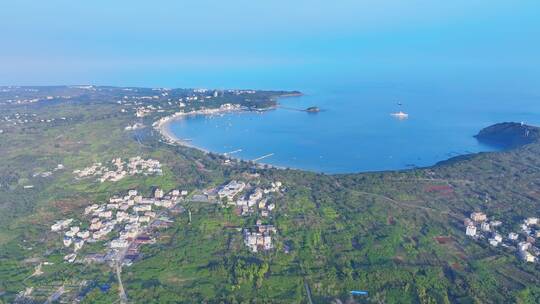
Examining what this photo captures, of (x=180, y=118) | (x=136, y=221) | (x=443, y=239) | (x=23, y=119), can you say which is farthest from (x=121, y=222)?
(x=23, y=119)

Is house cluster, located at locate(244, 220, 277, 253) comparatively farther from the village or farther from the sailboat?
the sailboat

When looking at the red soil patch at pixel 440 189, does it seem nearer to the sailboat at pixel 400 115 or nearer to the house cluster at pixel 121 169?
the house cluster at pixel 121 169

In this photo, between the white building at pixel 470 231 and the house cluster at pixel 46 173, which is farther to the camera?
the house cluster at pixel 46 173

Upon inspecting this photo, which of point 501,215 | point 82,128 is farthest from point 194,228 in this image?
point 82,128

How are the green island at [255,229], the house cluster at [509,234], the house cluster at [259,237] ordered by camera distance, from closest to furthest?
the green island at [255,229] → the house cluster at [509,234] → the house cluster at [259,237]

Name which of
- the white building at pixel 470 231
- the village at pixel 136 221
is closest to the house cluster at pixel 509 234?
the white building at pixel 470 231
